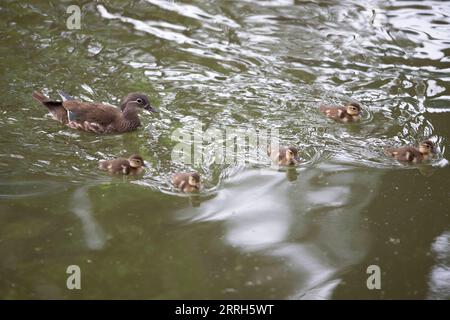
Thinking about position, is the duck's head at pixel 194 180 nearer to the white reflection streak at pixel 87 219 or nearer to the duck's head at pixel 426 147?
the white reflection streak at pixel 87 219

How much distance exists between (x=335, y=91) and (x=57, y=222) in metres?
3.51

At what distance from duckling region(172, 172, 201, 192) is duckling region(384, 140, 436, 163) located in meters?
1.89

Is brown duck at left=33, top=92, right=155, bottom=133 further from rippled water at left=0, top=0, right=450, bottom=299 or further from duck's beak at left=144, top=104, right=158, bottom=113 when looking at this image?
rippled water at left=0, top=0, right=450, bottom=299

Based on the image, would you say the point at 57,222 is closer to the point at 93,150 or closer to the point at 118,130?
the point at 93,150

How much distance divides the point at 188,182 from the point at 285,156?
96 cm

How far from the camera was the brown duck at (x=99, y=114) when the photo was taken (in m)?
5.94

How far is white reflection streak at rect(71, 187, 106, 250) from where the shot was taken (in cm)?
444

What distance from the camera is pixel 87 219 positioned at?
468 cm

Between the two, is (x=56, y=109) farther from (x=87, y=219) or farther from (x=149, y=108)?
(x=87, y=219)

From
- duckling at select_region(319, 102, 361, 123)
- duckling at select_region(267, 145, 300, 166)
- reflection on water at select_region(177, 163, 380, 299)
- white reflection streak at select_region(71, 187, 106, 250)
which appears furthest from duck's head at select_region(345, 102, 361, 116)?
white reflection streak at select_region(71, 187, 106, 250)

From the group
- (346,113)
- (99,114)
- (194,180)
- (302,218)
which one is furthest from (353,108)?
(99,114)

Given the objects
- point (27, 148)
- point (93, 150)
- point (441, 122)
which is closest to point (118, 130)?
point (93, 150)

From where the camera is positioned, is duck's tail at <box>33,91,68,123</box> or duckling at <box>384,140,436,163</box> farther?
duck's tail at <box>33,91,68,123</box>

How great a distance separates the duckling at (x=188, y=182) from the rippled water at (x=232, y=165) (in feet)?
0.31
